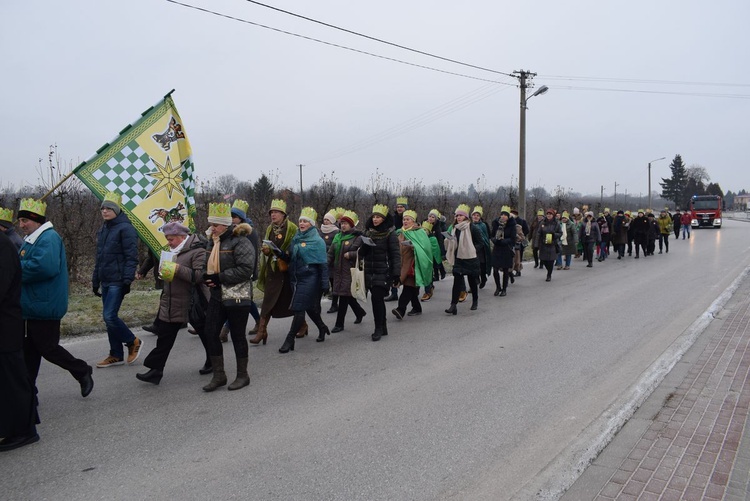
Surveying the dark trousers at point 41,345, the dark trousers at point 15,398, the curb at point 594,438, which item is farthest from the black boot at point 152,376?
the curb at point 594,438

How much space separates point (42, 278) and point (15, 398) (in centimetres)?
108

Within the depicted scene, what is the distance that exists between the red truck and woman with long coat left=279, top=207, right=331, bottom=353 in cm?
4407

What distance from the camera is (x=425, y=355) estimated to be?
7035 millimetres

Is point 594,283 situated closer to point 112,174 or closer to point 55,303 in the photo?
point 112,174

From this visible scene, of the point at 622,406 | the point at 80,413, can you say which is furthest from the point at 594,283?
the point at 80,413

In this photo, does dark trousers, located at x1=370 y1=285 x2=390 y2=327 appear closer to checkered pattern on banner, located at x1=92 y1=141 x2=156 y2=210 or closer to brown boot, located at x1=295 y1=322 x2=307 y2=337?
brown boot, located at x1=295 y1=322 x2=307 y2=337

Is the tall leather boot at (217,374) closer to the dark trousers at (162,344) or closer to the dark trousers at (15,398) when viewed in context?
the dark trousers at (162,344)

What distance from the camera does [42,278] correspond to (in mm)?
4832

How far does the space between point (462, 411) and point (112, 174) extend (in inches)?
215

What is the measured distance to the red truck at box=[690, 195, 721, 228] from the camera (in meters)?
43.0

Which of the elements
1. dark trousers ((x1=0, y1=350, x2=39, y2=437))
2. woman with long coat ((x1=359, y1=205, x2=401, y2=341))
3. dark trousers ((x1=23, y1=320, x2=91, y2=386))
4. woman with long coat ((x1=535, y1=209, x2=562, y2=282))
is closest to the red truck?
woman with long coat ((x1=535, y1=209, x2=562, y2=282))

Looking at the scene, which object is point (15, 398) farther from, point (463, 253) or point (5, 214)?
point (463, 253)

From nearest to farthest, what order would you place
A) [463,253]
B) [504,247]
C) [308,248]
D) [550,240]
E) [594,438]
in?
[594,438], [308,248], [463,253], [504,247], [550,240]

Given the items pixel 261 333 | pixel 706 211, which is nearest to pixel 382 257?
pixel 261 333
